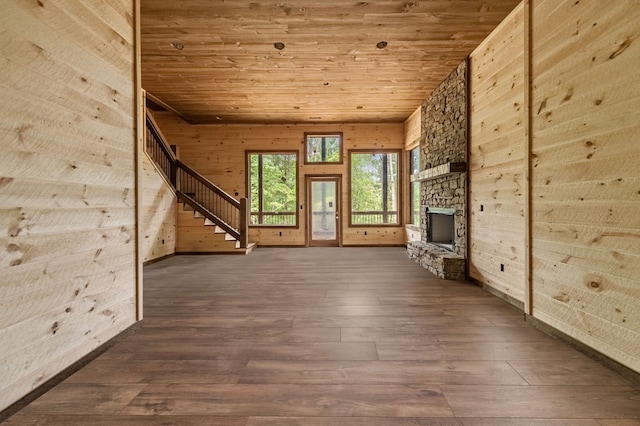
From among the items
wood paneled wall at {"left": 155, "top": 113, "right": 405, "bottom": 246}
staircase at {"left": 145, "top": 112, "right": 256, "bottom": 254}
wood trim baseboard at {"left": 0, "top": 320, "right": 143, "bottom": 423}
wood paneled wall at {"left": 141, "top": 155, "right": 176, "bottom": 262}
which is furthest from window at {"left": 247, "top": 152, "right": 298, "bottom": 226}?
wood trim baseboard at {"left": 0, "top": 320, "right": 143, "bottom": 423}

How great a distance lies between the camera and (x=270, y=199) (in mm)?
8898

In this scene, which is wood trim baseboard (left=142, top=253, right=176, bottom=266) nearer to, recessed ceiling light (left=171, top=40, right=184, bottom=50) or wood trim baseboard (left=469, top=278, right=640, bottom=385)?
recessed ceiling light (left=171, top=40, right=184, bottom=50)

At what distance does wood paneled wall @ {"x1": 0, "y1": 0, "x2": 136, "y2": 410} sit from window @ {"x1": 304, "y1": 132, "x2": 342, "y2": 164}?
6222 millimetres

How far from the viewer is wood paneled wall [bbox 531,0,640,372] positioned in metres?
1.93

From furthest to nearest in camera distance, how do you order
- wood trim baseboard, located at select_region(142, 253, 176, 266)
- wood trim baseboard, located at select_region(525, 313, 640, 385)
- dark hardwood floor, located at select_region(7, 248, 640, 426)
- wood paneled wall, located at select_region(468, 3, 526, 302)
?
wood trim baseboard, located at select_region(142, 253, 176, 266)
wood paneled wall, located at select_region(468, 3, 526, 302)
wood trim baseboard, located at select_region(525, 313, 640, 385)
dark hardwood floor, located at select_region(7, 248, 640, 426)

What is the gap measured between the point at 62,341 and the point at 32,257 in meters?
0.60

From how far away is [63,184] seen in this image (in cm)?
196

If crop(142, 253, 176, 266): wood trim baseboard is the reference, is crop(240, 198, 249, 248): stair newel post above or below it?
above

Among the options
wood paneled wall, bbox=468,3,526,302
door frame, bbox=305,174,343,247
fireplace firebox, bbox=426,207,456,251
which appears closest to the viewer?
wood paneled wall, bbox=468,3,526,302

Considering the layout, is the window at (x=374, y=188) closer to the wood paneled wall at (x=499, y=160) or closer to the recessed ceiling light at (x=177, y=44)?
the wood paneled wall at (x=499, y=160)

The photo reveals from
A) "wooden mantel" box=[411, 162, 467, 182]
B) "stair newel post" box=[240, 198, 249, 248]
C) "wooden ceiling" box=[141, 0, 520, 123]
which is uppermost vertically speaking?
"wooden ceiling" box=[141, 0, 520, 123]

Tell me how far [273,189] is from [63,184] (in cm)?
694

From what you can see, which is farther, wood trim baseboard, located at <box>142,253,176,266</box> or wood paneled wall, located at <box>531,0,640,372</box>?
wood trim baseboard, located at <box>142,253,176,266</box>

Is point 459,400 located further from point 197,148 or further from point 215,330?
point 197,148
